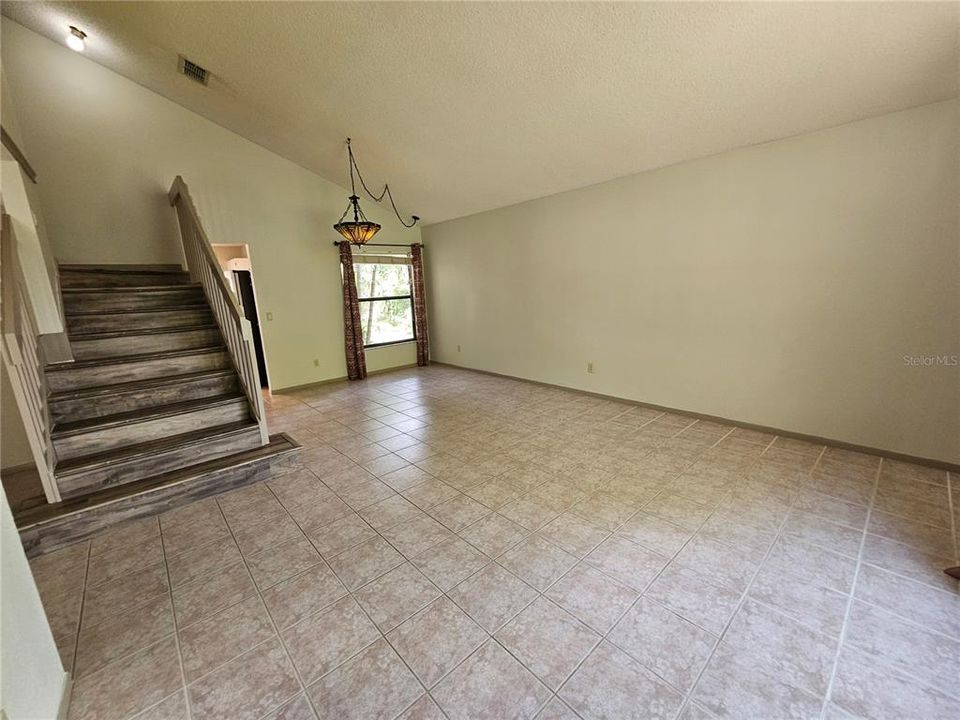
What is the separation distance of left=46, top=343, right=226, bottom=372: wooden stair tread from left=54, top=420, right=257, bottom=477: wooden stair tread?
0.75m

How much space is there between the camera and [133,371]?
3137 millimetres

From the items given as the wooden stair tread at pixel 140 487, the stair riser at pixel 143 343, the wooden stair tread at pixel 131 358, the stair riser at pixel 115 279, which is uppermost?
the stair riser at pixel 115 279

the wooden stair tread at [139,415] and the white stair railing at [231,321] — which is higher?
the white stair railing at [231,321]

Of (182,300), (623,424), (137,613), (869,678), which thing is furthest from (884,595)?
(182,300)

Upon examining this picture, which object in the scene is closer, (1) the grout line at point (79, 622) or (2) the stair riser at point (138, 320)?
(1) the grout line at point (79, 622)

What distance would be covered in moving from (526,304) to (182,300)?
13.0 feet

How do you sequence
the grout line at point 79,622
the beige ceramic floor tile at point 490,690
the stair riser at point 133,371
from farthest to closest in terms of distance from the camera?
1. the stair riser at point 133,371
2. the grout line at point 79,622
3. the beige ceramic floor tile at point 490,690

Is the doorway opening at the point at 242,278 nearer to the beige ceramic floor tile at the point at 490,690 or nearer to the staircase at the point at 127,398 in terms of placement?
the staircase at the point at 127,398

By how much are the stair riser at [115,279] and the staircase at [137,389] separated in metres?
0.01

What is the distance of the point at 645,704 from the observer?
1316 mm

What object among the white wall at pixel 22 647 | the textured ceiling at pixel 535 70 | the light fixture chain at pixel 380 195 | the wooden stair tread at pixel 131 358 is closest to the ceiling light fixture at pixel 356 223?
the light fixture chain at pixel 380 195

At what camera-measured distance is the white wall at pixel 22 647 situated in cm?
112

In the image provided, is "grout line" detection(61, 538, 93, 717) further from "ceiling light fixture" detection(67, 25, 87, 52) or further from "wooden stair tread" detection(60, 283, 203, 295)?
"ceiling light fixture" detection(67, 25, 87, 52)

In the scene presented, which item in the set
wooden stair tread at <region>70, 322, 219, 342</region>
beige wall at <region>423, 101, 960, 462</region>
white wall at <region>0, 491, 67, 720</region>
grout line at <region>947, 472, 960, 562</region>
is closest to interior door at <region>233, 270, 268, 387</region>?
wooden stair tread at <region>70, 322, 219, 342</region>
